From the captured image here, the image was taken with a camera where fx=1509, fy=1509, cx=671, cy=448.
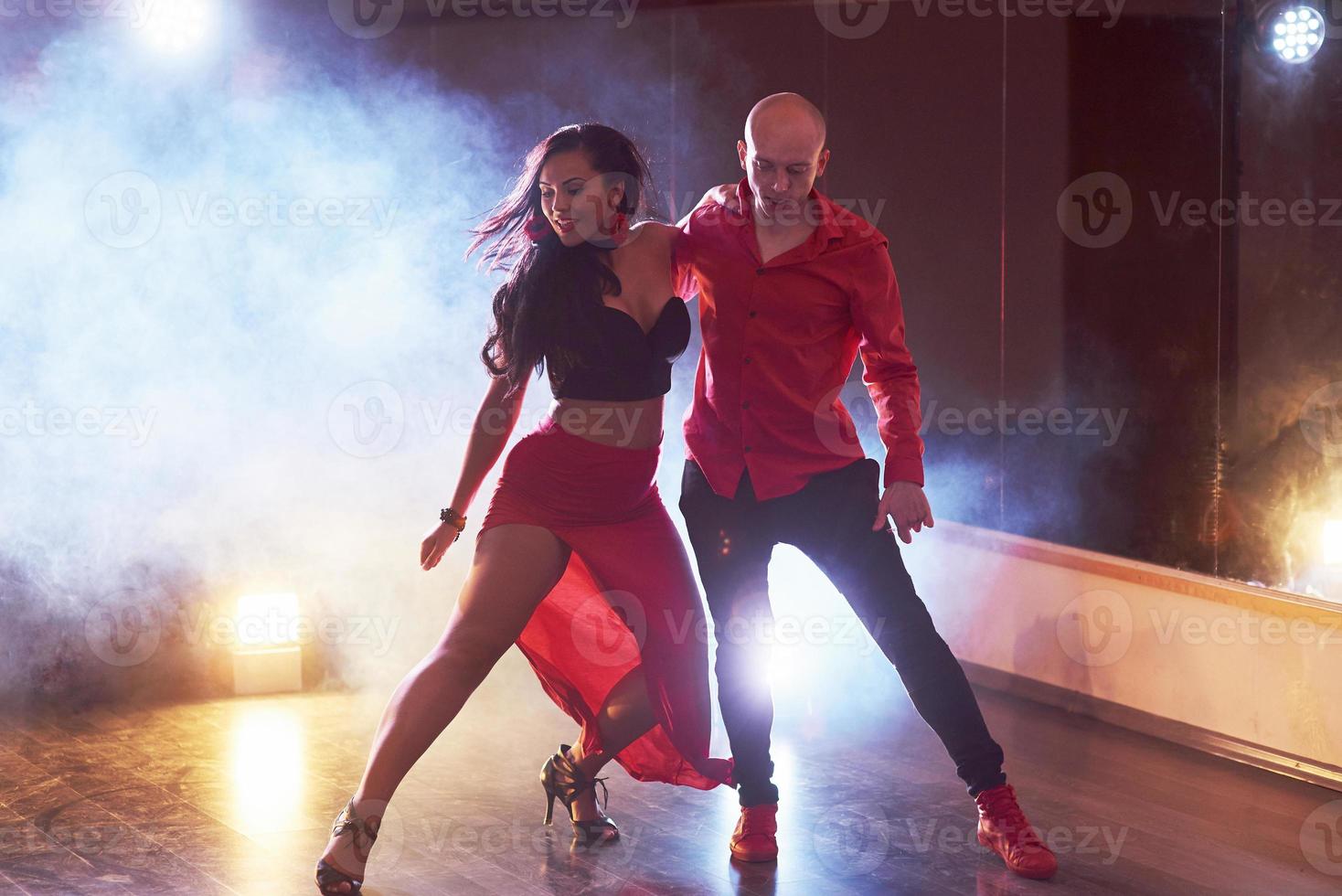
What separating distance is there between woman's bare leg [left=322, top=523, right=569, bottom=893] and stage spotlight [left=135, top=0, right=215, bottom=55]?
2.19 m

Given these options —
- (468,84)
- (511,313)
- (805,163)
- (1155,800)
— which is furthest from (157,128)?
(1155,800)

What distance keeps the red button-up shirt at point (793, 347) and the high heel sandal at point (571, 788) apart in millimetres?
704

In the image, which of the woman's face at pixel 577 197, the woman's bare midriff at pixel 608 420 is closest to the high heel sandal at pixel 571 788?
the woman's bare midriff at pixel 608 420

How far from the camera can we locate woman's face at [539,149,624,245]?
293 centimetres

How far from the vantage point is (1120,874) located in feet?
9.92

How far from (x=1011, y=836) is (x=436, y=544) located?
130 centimetres

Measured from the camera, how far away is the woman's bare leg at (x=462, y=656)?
2.84 metres

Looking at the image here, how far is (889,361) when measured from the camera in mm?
3027
